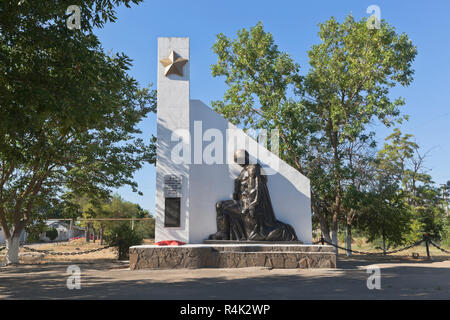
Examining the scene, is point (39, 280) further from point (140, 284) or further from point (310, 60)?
point (310, 60)

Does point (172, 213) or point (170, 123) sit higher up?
point (170, 123)

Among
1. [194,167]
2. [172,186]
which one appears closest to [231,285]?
[172,186]

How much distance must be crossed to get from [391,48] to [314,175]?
607cm

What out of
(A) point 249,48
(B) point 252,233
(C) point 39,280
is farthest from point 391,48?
(C) point 39,280

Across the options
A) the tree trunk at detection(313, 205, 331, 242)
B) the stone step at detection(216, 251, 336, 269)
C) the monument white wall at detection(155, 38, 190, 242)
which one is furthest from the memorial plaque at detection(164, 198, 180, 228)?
the tree trunk at detection(313, 205, 331, 242)

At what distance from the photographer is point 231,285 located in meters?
6.43

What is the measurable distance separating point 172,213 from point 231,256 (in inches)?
90.2

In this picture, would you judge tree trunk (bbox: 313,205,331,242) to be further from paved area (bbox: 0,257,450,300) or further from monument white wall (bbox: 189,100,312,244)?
paved area (bbox: 0,257,450,300)

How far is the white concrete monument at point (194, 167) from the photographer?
10.3m

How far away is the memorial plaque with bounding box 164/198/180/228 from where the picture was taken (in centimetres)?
1019

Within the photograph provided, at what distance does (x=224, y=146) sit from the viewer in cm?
1117

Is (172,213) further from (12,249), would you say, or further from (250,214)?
(12,249)

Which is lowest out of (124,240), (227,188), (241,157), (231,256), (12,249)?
(12,249)
